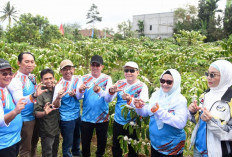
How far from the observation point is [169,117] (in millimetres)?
1913

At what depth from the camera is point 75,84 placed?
108 inches

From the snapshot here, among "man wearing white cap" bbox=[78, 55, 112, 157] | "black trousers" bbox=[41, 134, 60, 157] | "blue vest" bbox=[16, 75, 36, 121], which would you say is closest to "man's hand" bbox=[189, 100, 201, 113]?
"man wearing white cap" bbox=[78, 55, 112, 157]

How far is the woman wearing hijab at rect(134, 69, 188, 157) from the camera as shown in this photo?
1.93 meters

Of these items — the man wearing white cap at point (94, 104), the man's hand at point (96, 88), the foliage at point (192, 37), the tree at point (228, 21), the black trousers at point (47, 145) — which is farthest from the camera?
the tree at point (228, 21)

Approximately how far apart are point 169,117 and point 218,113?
43 centimetres

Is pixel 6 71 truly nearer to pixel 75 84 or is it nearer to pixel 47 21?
pixel 75 84

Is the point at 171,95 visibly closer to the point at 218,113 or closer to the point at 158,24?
the point at 218,113

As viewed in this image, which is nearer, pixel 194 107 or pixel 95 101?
pixel 194 107

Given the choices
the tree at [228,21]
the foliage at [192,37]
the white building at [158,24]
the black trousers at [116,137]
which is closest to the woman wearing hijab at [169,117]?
the black trousers at [116,137]

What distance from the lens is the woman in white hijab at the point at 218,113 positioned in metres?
1.67

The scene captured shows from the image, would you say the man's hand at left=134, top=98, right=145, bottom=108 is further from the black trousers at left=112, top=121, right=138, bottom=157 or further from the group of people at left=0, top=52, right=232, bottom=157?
the black trousers at left=112, top=121, right=138, bottom=157

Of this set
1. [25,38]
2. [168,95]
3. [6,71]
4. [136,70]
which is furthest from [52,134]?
[25,38]

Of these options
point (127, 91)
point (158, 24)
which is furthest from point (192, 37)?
point (158, 24)

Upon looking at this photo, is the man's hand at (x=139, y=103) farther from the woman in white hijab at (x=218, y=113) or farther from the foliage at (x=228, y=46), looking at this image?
the foliage at (x=228, y=46)
